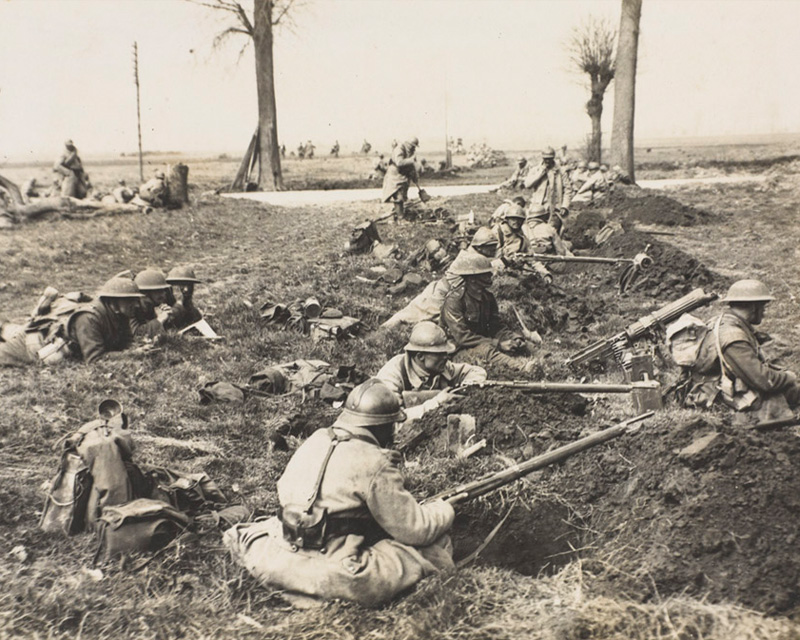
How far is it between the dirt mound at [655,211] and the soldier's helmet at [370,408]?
563 inches

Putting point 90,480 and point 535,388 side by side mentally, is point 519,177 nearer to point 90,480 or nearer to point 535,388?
point 535,388

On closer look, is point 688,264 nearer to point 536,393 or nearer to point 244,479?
point 536,393

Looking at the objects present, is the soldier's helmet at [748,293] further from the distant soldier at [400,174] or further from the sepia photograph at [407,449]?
the distant soldier at [400,174]

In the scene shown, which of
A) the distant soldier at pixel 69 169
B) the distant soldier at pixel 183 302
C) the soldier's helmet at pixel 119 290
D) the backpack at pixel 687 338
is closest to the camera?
the backpack at pixel 687 338

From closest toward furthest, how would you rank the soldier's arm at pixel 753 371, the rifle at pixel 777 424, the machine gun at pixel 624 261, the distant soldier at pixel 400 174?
1. the rifle at pixel 777 424
2. the soldier's arm at pixel 753 371
3. the machine gun at pixel 624 261
4. the distant soldier at pixel 400 174


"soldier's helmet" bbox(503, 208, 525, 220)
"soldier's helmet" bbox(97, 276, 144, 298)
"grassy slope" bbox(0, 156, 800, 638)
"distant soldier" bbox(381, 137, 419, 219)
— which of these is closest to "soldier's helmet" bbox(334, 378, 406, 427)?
"grassy slope" bbox(0, 156, 800, 638)

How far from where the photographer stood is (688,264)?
11266mm

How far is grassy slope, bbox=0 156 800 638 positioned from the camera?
3377mm

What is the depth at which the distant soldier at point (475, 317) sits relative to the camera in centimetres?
725

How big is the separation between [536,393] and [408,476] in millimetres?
1569

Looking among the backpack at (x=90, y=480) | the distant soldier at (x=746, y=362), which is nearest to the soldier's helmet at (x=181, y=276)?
the backpack at (x=90, y=480)

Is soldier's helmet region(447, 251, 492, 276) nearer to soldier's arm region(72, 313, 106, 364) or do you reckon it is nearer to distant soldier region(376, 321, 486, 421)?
distant soldier region(376, 321, 486, 421)

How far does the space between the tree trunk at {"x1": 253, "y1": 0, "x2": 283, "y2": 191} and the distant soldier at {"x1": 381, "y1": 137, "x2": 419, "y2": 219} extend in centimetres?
713

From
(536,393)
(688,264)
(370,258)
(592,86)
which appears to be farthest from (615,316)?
(592,86)
